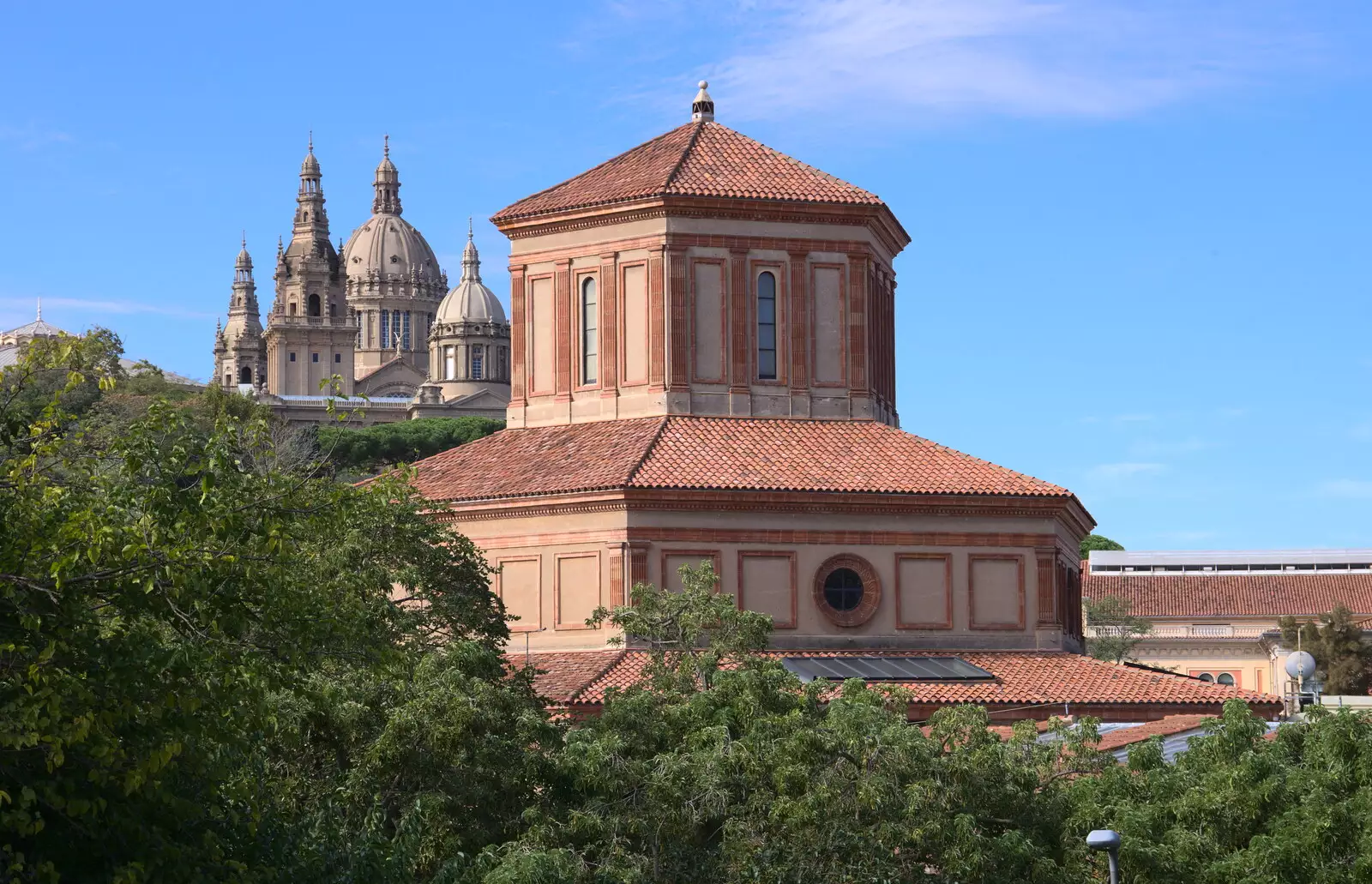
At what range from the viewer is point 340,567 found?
97.8 feet

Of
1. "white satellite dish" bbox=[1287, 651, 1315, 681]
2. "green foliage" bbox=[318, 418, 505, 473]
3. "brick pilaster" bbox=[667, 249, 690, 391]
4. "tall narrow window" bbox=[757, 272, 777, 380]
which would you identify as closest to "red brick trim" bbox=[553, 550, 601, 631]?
"brick pilaster" bbox=[667, 249, 690, 391]

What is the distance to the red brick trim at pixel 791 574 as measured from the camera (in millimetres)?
42469

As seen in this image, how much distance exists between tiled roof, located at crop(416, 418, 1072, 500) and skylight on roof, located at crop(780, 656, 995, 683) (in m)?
3.32

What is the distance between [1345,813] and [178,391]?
122m

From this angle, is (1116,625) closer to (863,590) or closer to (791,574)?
(863,590)

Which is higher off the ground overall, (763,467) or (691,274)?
(691,274)

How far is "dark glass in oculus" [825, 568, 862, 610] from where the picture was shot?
4316 cm

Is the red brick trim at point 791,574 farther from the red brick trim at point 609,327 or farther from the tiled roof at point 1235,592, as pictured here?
the tiled roof at point 1235,592

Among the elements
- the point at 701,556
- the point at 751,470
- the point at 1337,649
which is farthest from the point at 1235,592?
the point at 701,556

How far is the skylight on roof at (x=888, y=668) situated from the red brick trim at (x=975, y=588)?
129 cm

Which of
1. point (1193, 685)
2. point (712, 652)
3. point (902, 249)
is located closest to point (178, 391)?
point (902, 249)

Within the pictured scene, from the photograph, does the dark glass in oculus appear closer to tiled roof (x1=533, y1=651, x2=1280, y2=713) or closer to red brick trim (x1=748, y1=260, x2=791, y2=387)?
tiled roof (x1=533, y1=651, x2=1280, y2=713)

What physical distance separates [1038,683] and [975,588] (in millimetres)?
→ 2712

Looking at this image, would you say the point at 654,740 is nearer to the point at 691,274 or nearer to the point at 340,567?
the point at 340,567
